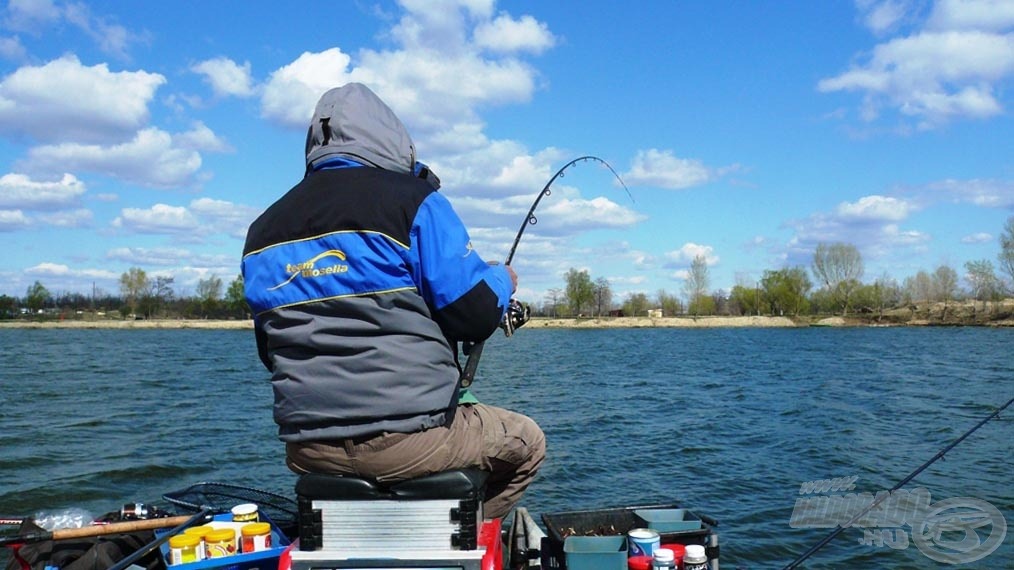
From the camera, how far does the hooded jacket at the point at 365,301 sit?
258 cm

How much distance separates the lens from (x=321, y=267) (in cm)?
260

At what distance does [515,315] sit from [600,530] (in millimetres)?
1028

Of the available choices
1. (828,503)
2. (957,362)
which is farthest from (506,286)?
(957,362)

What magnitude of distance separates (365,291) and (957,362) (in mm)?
32929

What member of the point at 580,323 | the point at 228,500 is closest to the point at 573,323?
the point at 580,323

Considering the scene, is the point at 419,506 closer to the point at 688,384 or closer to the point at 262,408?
the point at 262,408

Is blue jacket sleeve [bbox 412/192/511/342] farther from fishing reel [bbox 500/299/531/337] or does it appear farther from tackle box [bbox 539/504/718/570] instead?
tackle box [bbox 539/504/718/570]

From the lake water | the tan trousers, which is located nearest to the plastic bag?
the tan trousers

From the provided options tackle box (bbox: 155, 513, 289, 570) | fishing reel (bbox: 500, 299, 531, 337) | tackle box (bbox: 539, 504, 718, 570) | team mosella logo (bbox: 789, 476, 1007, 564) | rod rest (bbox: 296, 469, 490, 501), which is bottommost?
team mosella logo (bbox: 789, 476, 1007, 564)

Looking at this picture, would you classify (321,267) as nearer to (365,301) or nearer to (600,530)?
(365,301)

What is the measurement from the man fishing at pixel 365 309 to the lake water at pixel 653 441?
5006 mm

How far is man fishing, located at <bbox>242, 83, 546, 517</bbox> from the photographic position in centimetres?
258

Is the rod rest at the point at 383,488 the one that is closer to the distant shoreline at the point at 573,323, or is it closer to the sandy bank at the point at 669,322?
the distant shoreline at the point at 573,323

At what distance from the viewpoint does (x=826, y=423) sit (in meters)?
15.0
